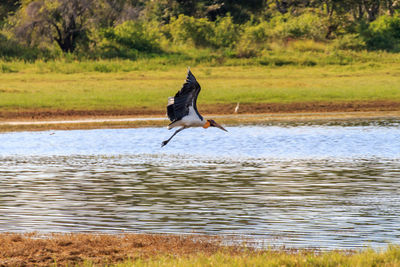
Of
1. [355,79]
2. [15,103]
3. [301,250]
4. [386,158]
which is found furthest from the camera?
[355,79]

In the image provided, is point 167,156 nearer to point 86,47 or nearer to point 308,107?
point 308,107

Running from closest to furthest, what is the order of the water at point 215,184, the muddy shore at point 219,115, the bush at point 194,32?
the water at point 215,184 < the muddy shore at point 219,115 < the bush at point 194,32

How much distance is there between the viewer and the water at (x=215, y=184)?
9867 mm

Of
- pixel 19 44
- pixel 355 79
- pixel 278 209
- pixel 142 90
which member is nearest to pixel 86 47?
pixel 19 44

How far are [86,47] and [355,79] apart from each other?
46.5 feet

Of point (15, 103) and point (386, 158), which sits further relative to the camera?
point (15, 103)

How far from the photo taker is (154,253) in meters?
8.38

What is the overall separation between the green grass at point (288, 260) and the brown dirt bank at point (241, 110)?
63.0 ft

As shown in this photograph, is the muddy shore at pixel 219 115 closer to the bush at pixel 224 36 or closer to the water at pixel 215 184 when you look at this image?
the water at pixel 215 184

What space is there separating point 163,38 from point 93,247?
121 feet

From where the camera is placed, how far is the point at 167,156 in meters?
17.9

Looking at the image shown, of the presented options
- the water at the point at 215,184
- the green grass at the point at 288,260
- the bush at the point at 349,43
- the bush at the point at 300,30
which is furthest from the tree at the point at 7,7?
the green grass at the point at 288,260

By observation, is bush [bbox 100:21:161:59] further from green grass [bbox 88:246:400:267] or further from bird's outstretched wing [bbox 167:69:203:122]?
green grass [bbox 88:246:400:267]

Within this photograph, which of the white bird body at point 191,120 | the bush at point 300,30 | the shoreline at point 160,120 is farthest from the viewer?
the bush at point 300,30
